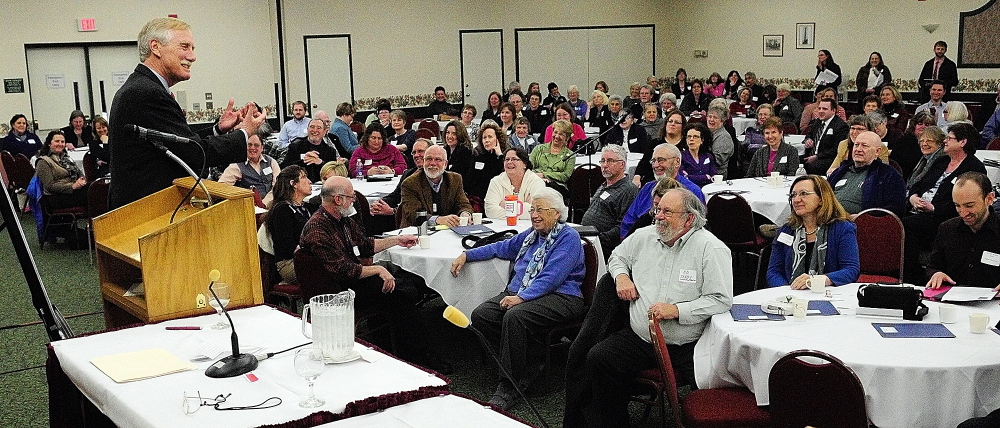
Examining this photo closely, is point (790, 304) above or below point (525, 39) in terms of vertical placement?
below

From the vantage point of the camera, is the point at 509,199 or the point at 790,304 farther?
the point at 509,199

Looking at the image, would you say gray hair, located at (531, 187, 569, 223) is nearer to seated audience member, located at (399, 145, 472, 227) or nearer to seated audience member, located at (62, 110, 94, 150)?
seated audience member, located at (399, 145, 472, 227)

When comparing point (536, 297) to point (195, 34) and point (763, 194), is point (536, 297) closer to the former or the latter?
point (763, 194)

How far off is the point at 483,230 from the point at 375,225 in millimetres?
1989

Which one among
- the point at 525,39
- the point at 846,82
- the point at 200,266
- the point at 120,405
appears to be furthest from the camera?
the point at 525,39

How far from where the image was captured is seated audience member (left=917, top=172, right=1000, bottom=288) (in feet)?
16.2

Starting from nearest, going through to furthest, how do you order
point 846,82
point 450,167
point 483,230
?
point 483,230
point 450,167
point 846,82

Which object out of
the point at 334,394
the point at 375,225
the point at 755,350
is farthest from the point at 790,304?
the point at 375,225

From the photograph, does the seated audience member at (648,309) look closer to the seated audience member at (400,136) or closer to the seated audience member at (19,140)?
the seated audience member at (400,136)

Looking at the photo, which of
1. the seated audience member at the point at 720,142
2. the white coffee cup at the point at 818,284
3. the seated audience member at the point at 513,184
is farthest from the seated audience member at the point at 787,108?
the white coffee cup at the point at 818,284

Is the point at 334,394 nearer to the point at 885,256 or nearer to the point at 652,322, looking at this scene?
the point at 652,322

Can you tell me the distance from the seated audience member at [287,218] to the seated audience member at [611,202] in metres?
2.01

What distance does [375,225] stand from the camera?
807 centimetres

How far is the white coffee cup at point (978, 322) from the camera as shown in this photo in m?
3.85
